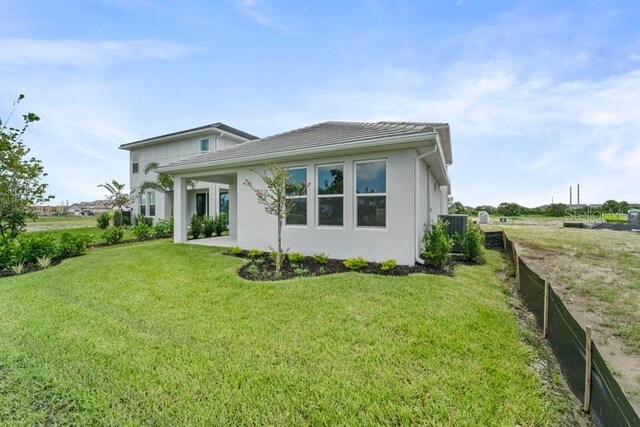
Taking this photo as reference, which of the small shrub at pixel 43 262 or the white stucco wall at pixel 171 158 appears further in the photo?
the white stucco wall at pixel 171 158

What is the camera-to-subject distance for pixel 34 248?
29.3 ft

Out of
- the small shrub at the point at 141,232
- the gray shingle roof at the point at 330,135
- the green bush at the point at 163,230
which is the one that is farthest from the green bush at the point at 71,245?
the green bush at the point at 163,230

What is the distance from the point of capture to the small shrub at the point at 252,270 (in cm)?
708

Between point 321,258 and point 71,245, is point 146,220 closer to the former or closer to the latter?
point 71,245

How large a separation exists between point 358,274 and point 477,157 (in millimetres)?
20980

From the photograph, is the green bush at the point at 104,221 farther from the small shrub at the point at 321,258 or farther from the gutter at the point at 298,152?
the small shrub at the point at 321,258

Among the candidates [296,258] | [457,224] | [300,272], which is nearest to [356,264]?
[300,272]

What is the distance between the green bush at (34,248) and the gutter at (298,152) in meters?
4.34

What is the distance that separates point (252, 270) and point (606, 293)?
8.14m

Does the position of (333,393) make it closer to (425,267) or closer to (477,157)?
(425,267)

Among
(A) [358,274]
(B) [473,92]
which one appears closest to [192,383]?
(A) [358,274]

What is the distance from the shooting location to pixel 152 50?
11.0m

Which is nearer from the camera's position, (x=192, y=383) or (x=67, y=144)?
(x=192, y=383)

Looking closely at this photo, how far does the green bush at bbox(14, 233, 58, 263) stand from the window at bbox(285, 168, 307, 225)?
777 centimetres
